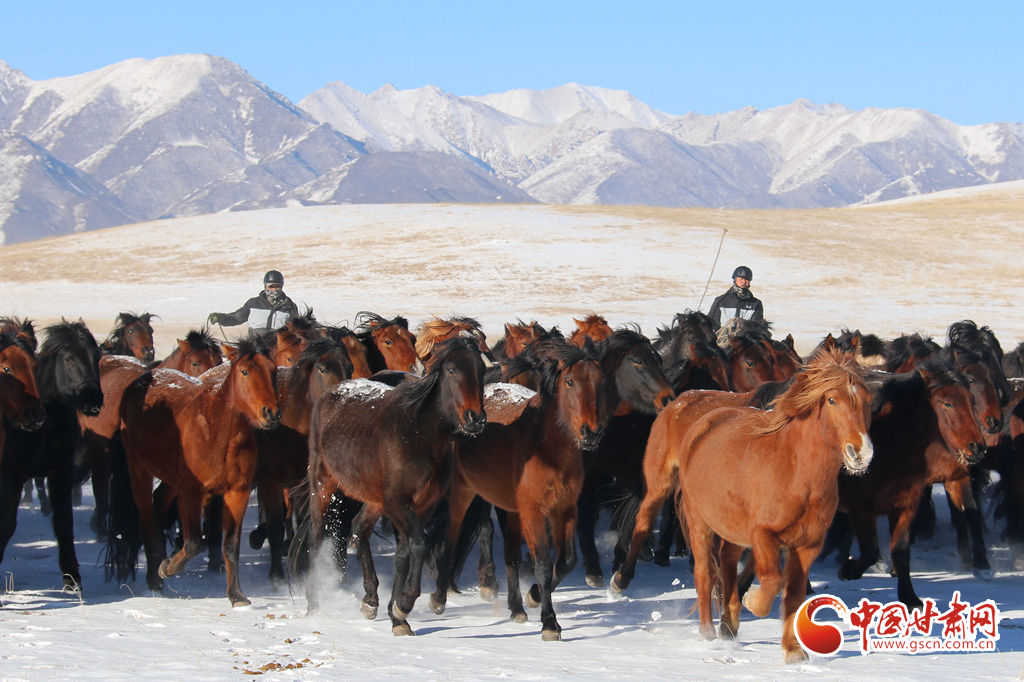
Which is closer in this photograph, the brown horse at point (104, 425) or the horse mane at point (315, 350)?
the horse mane at point (315, 350)

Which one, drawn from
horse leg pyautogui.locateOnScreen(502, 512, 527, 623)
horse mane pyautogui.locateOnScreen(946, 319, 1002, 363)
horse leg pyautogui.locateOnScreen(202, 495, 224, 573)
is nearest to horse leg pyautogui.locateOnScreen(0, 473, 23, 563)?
horse leg pyautogui.locateOnScreen(202, 495, 224, 573)

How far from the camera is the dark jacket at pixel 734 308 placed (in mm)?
12805

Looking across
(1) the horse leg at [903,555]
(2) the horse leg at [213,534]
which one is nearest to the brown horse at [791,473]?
(1) the horse leg at [903,555]

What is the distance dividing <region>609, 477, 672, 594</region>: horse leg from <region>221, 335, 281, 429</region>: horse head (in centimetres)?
289

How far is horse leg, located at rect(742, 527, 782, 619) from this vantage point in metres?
5.52

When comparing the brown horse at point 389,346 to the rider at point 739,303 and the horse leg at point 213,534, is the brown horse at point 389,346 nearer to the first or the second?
the horse leg at point 213,534

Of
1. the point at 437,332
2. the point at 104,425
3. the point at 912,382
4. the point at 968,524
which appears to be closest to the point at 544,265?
the point at 437,332

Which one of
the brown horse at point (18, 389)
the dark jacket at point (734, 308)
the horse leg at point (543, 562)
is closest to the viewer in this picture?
the horse leg at point (543, 562)

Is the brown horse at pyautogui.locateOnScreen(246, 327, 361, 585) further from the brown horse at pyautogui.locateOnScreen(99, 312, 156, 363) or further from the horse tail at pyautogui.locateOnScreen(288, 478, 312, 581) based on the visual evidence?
the brown horse at pyautogui.locateOnScreen(99, 312, 156, 363)

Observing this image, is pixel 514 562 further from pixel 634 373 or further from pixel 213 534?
pixel 213 534

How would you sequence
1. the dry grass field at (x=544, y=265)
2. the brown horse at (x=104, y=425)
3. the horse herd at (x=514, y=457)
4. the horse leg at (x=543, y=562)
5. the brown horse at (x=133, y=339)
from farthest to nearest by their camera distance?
the dry grass field at (x=544, y=265) < the brown horse at (x=133, y=339) < the brown horse at (x=104, y=425) < the horse leg at (x=543, y=562) < the horse herd at (x=514, y=457)

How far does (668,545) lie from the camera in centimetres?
903

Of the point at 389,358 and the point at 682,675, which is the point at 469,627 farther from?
the point at 389,358

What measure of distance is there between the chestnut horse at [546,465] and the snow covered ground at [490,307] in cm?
39
